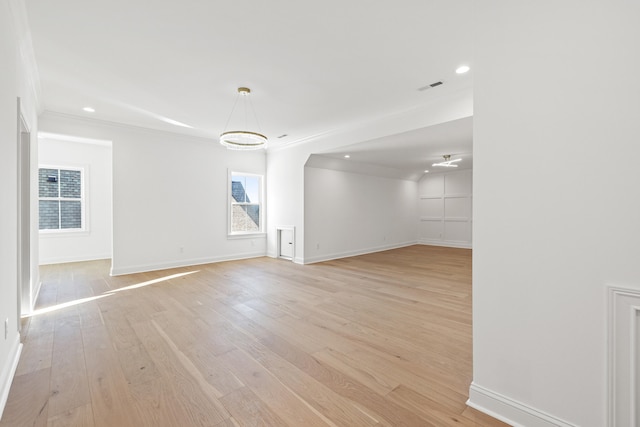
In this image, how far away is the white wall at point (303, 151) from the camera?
155 inches

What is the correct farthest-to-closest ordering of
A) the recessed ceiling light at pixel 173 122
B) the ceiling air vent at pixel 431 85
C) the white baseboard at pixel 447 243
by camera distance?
the white baseboard at pixel 447 243 < the recessed ceiling light at pixel 173 122 < the ceiling air vent at pixel 431 85

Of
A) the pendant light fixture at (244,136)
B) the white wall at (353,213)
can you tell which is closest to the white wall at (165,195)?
the white wall at (353,213)

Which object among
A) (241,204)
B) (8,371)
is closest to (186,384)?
(8,371)

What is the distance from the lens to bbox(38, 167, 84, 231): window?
627 centimetres

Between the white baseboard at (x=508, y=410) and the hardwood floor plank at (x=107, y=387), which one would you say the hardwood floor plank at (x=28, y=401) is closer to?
the hardwood floor plank at (x=107, y=387)

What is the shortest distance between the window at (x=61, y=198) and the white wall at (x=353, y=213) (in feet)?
17.9

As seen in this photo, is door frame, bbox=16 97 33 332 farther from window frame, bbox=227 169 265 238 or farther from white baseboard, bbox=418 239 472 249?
white baseboard, bbox=418 239 472 249

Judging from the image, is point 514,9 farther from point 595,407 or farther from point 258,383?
point 258,383

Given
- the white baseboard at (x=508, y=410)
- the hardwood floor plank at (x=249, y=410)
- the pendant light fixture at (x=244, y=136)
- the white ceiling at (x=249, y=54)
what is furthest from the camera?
the pendant light fixture at (x=244, y=136)

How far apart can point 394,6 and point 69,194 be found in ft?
25.9

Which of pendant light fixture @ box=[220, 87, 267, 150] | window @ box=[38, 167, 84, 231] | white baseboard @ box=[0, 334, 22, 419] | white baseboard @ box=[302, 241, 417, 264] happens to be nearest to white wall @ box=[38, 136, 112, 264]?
window @ box=[38, 167, 84, 231]

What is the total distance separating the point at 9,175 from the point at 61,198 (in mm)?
5661

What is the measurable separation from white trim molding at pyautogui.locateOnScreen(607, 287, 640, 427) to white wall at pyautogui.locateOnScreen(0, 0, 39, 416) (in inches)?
132

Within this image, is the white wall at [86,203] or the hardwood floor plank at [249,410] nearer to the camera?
the hardwood floor plank at [249,410]
